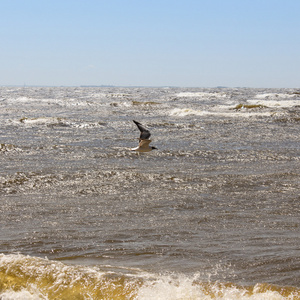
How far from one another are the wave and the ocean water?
0.04 feet

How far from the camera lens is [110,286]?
5352 millimetres

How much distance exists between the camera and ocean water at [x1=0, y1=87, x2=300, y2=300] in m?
5.47

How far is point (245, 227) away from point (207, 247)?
1.10 m

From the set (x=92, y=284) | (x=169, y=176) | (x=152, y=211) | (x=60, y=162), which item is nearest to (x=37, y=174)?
(x=60, y=162)

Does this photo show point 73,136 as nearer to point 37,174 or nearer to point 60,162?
point 60,162

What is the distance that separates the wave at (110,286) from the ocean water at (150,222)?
12 millimetres

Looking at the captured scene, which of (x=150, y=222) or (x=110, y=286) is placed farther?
(x=150, y=222)

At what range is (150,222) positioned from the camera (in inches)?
310

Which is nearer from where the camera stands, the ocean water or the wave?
the wave

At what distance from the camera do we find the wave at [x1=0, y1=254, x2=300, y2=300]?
17.0 feet

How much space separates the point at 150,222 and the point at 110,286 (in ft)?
8.46

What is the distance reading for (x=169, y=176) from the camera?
11.4 metres

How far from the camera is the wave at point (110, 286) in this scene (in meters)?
5.18

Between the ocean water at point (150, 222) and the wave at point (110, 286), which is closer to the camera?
the wave at point (110, 286)
